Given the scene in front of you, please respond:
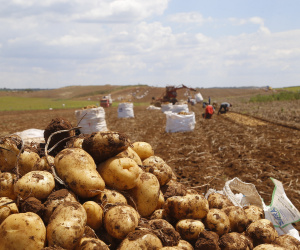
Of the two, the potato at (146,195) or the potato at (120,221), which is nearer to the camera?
the potato at (120,221)

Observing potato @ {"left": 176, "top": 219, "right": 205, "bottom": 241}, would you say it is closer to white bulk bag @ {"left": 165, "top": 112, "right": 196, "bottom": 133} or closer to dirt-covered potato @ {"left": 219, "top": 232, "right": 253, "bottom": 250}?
dirt-covered potato @ {"left": 219, "top": 232, "right": 253, "bottom": 250}

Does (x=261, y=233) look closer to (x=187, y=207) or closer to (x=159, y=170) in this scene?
(x=187, y=207)

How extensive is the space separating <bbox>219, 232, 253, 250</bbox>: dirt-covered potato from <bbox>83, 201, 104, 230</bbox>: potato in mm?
1290

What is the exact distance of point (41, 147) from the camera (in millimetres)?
3758

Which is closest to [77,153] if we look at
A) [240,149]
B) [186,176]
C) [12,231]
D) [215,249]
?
[12,231]

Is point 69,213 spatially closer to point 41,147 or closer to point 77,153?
point 77,153

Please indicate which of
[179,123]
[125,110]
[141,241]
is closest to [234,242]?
[141,241]

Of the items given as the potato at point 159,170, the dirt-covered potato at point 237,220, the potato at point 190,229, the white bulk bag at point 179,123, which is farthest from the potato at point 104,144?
the white bulk bag at point 179,123

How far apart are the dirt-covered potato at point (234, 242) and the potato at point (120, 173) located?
3.72 ft

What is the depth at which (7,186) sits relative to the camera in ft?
9.14

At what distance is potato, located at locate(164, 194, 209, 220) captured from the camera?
9.91 ft

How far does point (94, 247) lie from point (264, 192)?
14.4 ft

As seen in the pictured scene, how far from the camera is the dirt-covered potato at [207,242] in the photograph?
2.67m

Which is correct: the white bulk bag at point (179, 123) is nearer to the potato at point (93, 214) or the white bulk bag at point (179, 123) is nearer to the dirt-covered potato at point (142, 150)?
the dirt-covered potato at point (142, 150)
